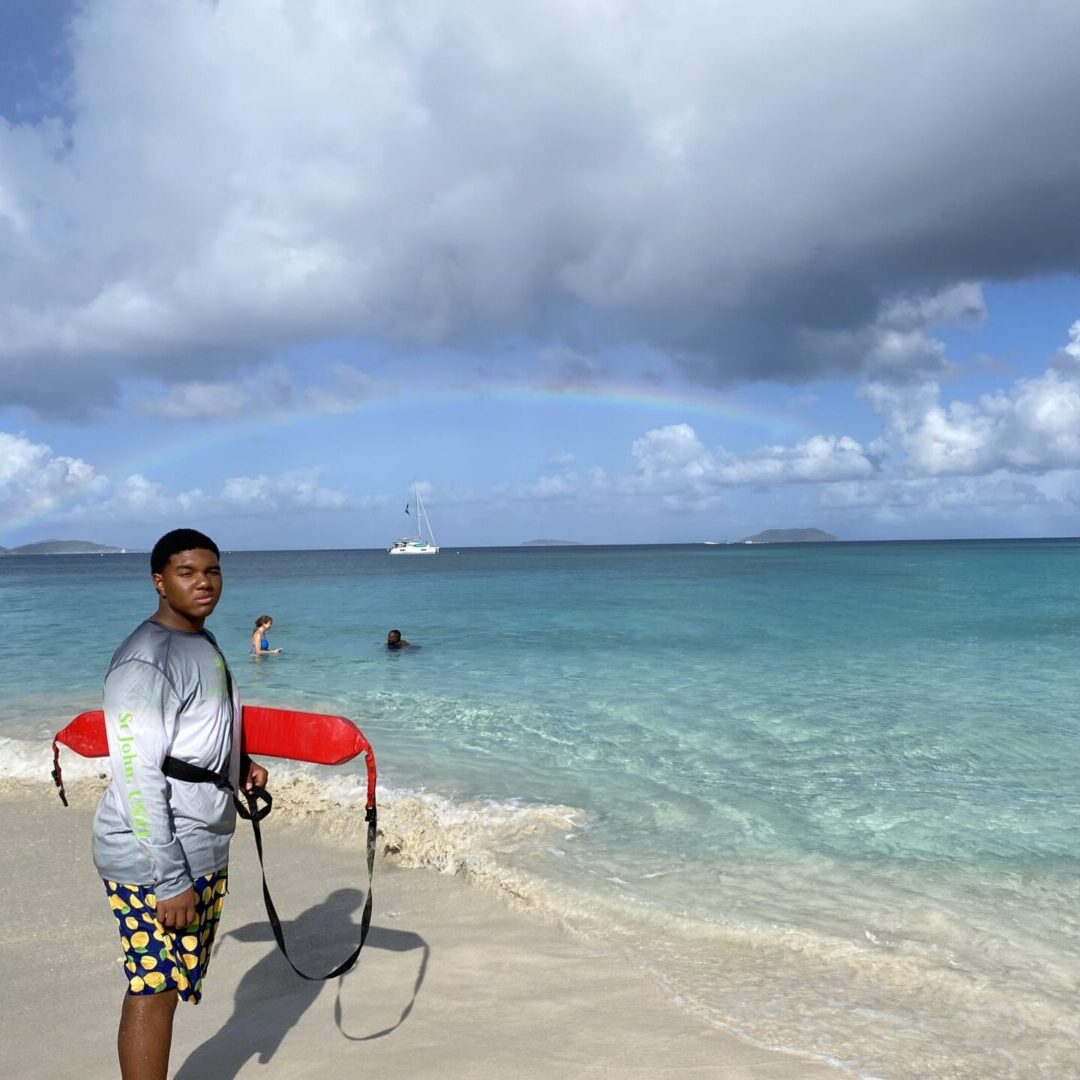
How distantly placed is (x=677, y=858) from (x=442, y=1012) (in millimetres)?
3173

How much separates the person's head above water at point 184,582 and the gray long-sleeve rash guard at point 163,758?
71 mm

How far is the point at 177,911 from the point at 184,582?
1.15 meters

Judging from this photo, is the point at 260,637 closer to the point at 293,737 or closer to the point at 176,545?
the point at 293,737

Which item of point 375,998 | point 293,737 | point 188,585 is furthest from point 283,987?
point 188,585

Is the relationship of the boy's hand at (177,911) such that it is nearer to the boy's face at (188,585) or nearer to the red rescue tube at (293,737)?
the boy's face at (188,585)

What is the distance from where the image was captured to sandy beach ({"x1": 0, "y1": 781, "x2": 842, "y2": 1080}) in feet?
12.6

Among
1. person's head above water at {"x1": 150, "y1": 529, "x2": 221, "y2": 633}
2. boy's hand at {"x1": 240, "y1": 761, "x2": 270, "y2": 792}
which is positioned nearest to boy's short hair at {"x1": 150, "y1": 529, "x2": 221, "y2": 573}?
person's head above water at {"x1": 150, "y1": 529, "x2": 221, "y2": 633}

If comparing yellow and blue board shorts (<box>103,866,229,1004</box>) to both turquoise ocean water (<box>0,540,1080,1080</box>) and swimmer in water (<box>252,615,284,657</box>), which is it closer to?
turquoise ocean water (<box>0,540,1080,1080</box>)

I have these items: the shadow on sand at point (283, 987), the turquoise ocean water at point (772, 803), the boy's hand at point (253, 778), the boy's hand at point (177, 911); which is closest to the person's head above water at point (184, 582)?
the boy's hand at point (253, 778)

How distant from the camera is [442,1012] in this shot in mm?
4309

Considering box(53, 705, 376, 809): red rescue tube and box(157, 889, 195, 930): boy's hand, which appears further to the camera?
box(53, 705, 376, 809): red rescue tube

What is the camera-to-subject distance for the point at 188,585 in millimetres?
3164

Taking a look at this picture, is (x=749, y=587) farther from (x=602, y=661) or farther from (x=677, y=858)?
(x=677, y=858)

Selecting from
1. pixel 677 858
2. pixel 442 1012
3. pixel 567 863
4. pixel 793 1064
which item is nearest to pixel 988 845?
pixel 677 858
